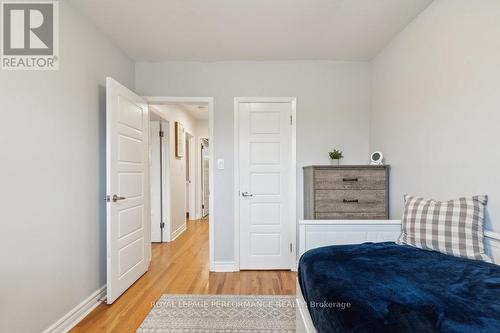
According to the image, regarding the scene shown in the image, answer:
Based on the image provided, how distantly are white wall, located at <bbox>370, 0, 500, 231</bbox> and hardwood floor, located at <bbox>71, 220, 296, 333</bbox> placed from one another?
1.52 meters

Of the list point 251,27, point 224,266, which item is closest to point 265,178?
point 224,266

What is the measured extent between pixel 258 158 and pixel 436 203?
1802 mm

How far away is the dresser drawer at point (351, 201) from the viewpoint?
8.29ft

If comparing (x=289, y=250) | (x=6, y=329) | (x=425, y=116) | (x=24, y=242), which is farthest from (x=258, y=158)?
(x=6, y=329)

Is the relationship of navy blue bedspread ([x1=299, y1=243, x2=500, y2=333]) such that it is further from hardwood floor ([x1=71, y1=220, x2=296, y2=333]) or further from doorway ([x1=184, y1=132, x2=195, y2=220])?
doorway ([x1=184, y1=132, x2=195, y2=220])

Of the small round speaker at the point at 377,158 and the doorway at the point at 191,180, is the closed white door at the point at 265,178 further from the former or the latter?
the doorway at the point at 191,180

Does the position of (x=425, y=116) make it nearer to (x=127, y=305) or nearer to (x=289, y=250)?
(x=289, y=250)

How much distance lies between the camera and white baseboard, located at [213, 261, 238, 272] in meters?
2.94

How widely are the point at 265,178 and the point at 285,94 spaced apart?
105 cm

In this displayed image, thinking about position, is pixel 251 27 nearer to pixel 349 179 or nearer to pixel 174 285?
pixel 349 179

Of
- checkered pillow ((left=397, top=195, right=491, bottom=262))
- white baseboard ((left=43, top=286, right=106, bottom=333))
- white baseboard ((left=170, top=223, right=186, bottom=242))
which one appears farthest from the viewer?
white baseboard ((left=170, top=223, right=186, bottom=242))

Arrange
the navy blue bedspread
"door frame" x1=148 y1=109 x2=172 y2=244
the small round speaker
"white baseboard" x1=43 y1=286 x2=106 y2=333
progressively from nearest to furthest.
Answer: the navy blue bedspread
"white baseboard" x1=43 y1=286 x2=106 y2=333
the small round speaker
"door frame" x1=148 y1=109 x2=172 y2=244

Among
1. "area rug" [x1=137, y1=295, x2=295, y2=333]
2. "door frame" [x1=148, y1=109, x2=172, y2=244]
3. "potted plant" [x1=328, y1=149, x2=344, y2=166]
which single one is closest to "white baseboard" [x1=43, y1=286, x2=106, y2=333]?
"area rug" [x1=137, y1=295, x2=295, y2=333]

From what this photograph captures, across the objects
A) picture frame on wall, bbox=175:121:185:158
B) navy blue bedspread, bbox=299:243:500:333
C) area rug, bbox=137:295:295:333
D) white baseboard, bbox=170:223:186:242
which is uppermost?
picture frame on wall, bbox=175:121:185:158
